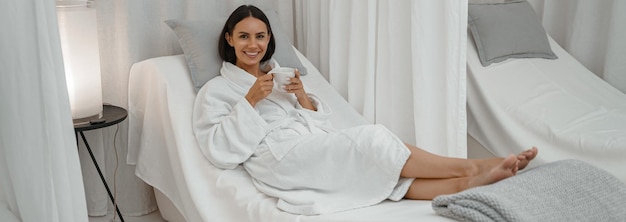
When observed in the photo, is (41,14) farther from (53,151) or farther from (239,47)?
(239,47)

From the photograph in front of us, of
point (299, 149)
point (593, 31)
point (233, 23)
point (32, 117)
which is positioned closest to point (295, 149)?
point (299, 149)

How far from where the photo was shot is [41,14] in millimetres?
1670

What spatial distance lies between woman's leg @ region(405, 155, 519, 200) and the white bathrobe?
0.11 ft

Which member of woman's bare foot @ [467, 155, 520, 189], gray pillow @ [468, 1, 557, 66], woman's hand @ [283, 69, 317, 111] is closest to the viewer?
woman's bare foot @ [467, 155, 520, 189]

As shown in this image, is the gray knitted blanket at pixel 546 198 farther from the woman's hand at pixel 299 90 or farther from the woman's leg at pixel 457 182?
the woman's hand at pixel 299 90

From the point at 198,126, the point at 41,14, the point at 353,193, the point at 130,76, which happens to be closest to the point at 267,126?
the point at 198,126

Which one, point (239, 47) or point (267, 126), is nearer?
point (267, 126)

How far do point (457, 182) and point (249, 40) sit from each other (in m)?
1.01

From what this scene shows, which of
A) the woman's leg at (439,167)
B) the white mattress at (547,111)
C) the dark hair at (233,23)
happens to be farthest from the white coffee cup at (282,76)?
the white mattress at (547,111)

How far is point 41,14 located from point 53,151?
30 centimetres

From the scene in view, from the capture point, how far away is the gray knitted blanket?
1.98 meters

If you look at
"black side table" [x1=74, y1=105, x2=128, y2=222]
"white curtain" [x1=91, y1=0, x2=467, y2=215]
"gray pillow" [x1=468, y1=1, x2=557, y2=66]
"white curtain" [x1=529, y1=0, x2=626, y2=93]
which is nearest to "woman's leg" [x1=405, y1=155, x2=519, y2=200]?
"white curtain" [x1=91, y1=0, x2=467, y2=215]

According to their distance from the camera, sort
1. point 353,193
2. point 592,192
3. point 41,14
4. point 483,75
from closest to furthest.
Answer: point 41,14
point 592,192
point 353,193
point 483,75

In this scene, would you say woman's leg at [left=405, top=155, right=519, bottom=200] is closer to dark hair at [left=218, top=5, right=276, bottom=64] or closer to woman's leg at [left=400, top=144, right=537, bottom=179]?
woman's leg at [left=400, top=144, right=537, bottom=179]
